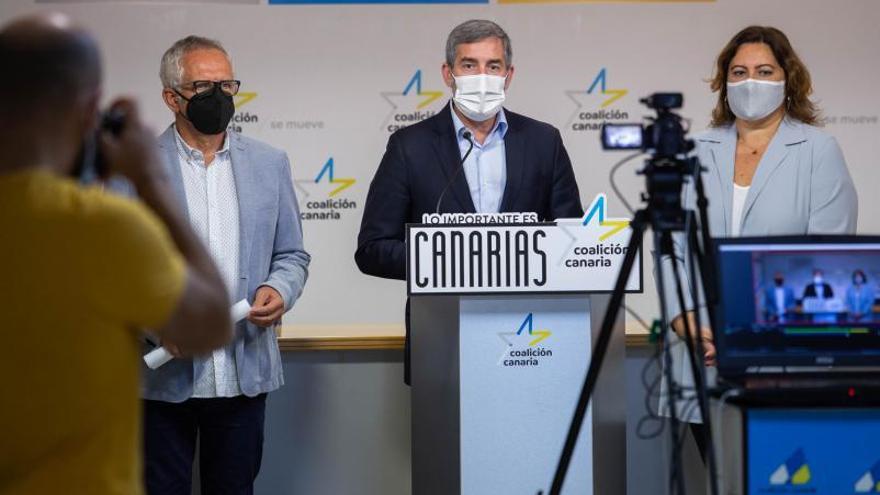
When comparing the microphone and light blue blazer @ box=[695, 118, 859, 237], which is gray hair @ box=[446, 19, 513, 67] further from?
light blue blazer @ box=[695, 118, 859, 237]

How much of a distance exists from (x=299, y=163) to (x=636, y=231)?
3.28 metres

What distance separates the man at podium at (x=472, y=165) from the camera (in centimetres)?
350

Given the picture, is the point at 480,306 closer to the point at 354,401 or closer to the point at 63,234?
the point at 354,401

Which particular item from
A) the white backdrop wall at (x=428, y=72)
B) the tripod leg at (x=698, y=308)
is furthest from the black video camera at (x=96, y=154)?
the white backdrop wall at (x=428, y=72)

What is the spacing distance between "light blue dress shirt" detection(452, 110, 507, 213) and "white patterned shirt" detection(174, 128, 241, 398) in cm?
74

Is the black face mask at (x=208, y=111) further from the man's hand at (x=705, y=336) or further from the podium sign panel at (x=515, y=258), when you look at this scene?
the man's hand at (x=705, y=336)

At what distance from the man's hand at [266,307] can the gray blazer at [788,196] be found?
1.18 metres

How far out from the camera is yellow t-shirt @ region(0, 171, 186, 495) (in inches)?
57.7

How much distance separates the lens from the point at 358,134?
220 inches

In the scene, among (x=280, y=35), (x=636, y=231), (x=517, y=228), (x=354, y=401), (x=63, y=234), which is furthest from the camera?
(x=280, y=35)

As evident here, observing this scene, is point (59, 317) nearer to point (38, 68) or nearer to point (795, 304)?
point (38, 68)

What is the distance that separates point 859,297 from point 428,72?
126 inches

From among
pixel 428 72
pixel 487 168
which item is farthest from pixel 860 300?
pixel 428 72

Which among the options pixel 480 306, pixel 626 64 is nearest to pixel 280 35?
pixel 626 64
